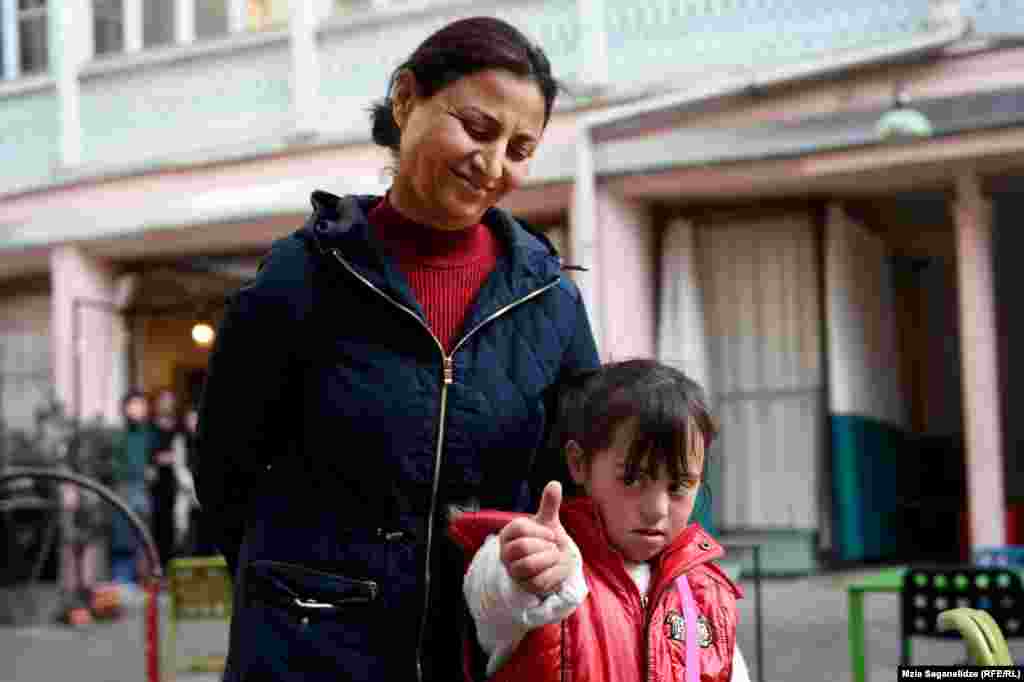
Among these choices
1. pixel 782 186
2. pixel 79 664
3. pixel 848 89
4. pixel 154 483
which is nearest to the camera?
pixel 79 664

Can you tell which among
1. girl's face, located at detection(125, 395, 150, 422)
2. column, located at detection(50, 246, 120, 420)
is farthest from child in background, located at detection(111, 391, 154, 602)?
column, located at detection(50, 246, 120, 420)

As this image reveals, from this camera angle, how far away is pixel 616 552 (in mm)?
2322

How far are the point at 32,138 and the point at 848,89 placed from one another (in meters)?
8.42

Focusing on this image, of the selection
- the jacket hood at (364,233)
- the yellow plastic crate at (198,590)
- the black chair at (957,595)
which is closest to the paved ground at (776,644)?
the black chair at (957,595)

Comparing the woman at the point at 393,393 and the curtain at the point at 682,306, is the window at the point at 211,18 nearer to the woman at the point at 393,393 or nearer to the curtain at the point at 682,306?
the curtain at the point at 682,306

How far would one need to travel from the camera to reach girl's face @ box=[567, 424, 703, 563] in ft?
7.57

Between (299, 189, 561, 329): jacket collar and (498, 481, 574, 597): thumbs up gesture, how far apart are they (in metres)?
0.40

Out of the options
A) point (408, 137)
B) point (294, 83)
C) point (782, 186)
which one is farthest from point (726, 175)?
point (408, 137)

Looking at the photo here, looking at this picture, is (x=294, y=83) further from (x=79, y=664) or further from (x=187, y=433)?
(x=79, y=664)

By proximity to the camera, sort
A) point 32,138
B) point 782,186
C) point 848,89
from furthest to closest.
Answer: point 32,138
point 782,186
point 848,89

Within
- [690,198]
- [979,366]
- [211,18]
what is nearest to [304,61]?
[211,18]

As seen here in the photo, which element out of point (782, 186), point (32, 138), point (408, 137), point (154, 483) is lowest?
point (154, 483)

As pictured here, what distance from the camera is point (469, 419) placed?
2.28 m

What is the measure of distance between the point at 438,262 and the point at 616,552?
54 cm
